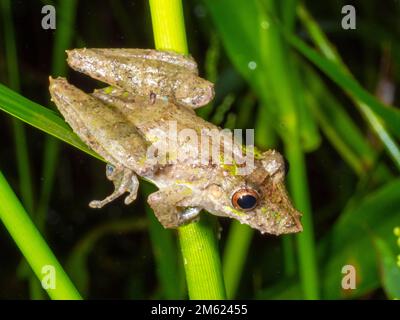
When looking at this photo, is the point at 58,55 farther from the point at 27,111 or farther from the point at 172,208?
the point at 27,111

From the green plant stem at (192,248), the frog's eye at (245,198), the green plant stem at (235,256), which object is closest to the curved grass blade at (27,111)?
the green plant stem at (192,248)

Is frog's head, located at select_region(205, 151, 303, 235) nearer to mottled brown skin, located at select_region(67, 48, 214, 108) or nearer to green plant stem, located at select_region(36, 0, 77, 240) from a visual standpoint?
mottled brown skin, located at select_region(67, 48, 214, 108)

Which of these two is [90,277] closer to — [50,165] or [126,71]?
[50,165]

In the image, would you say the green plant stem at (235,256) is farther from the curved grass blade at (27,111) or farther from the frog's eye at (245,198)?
the curved grass blade at (27,111)

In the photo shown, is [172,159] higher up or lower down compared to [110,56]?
lower down

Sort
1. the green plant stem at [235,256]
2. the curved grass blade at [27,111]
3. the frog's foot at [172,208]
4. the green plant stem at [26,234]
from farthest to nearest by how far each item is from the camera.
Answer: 1. the green plant stem at [235,256]
2. the frog's foot at [172,208]
3. the curved grass blade at [27,111]
4. the green plant stem at [26,234]

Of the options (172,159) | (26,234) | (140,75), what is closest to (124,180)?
(172,159)

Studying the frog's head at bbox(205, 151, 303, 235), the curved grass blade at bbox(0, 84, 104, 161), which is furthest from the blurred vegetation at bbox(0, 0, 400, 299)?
the frog's head at bbox(205, 151, 303, 235)
